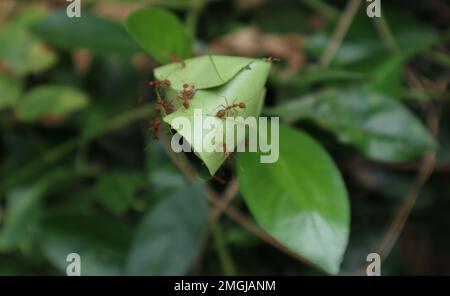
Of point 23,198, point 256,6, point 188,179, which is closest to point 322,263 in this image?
point 188,179

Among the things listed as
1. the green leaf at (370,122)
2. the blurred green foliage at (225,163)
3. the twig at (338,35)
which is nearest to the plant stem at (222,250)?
the blurred green foliage at (225,163)

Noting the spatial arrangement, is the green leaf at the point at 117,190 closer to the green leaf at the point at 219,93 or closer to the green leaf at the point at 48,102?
the green leaf at the point at 48,102

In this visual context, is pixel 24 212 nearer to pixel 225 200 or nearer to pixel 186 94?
pixel 225 200

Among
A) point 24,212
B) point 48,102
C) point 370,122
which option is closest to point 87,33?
point 48,102

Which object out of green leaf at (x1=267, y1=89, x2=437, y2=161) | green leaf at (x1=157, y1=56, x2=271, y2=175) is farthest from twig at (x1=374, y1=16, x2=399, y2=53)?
green leaf at (x1=157, y1=56, x2=271, y2=175)

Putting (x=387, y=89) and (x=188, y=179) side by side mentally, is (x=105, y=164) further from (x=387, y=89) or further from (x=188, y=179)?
(x=387, y=89)

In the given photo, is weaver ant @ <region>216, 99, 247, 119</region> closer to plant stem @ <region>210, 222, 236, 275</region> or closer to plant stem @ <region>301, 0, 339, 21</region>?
plant stem @ <region>210, 222, 236, 275</region>
